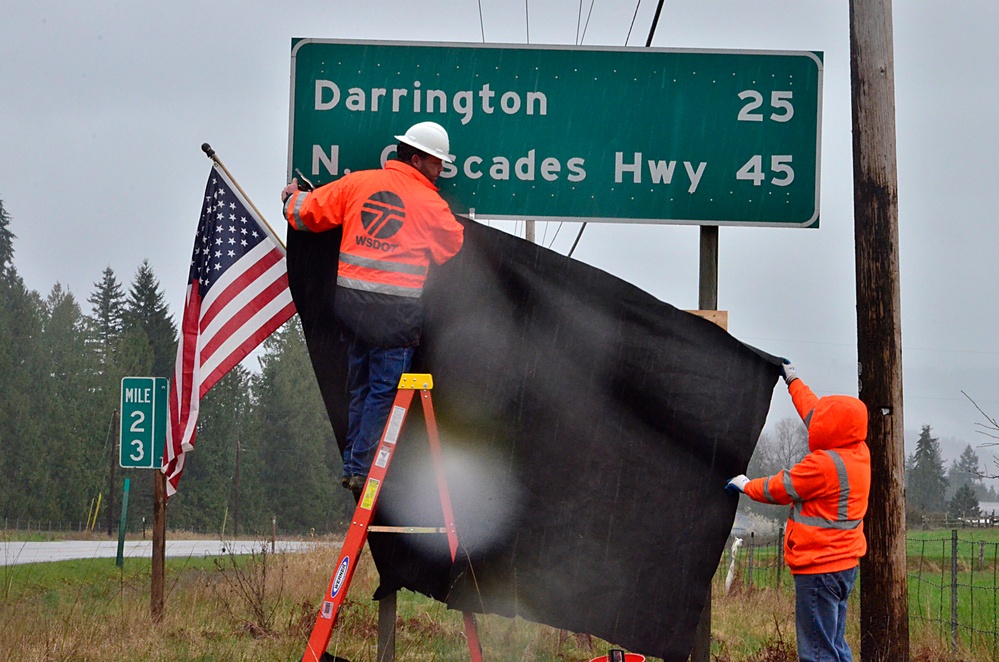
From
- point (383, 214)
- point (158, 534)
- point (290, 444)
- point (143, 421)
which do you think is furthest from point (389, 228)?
point (290, 444)

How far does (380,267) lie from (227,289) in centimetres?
225

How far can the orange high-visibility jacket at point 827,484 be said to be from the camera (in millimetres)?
5621

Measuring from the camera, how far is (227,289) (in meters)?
6.88

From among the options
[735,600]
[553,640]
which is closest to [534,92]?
[553,640]

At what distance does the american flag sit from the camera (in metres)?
6.83

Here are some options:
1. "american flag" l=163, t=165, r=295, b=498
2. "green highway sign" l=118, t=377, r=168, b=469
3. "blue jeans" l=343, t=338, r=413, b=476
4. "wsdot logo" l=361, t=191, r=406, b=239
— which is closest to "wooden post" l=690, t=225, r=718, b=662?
"blue jeans" l=343, t=338, r=413, b=476

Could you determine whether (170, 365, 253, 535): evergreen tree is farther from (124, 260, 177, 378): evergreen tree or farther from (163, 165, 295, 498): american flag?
(163, 165, 295, 498): american flag

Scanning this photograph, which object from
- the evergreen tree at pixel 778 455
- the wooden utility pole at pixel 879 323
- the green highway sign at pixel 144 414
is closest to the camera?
the wooden utility pole at pixel 879 323

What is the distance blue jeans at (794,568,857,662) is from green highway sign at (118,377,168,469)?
8.82 meters

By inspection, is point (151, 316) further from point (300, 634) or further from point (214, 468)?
point (300, 634)

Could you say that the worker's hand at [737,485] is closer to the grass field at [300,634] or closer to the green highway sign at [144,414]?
the grass field at [300,634]

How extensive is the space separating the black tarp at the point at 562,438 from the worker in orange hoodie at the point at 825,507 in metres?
0.34

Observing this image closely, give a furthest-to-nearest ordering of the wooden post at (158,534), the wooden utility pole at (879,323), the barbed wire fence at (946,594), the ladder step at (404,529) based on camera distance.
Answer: the wooden post at (158,534) → the barbed wire fence at (946,594) → the wooden utility pole at (879,323) → the ladder step at (404,529)

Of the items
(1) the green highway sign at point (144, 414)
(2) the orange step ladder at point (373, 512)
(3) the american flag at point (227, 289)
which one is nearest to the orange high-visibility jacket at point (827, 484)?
(2) the orange step ladder at point (373, 512)
